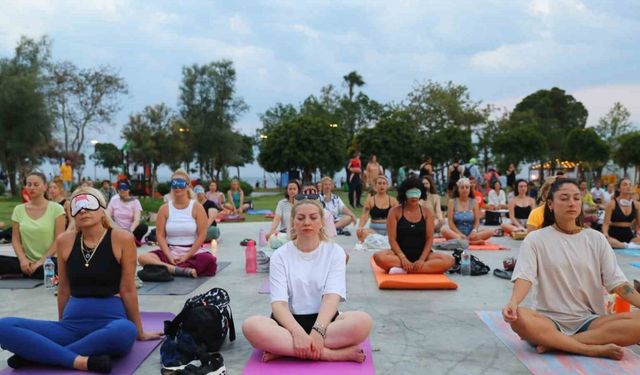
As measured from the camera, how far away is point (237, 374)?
11.7 ft

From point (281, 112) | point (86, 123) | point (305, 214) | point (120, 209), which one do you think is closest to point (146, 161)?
point (86, 123)

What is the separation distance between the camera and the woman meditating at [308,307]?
3627 millimetres

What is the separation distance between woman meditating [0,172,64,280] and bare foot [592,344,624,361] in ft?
18.2

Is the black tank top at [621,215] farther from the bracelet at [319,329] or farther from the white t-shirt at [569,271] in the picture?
the bracelet at [319,329]

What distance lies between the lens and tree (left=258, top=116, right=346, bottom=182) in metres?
35.1

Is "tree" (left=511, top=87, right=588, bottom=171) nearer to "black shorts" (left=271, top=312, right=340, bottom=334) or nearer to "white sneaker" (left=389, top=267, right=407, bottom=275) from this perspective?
"white sneaker" (left=389, top=267, right=407, bottom=275)

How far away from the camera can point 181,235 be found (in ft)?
22.0

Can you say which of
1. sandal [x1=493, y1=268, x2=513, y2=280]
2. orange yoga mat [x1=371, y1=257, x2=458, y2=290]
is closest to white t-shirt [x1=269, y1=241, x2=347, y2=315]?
orange yoga mat [x1=371, y1=257, x2=458, y2=290]

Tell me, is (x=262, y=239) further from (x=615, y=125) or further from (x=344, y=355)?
(x=615, y=125)

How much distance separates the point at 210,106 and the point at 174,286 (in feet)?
124

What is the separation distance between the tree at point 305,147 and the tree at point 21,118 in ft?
44.7

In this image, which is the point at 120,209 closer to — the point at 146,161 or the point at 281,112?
the point at 146,161

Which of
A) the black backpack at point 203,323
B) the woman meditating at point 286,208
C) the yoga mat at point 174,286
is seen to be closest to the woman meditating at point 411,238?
the woman meditating at point 286,208

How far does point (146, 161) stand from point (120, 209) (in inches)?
1119
